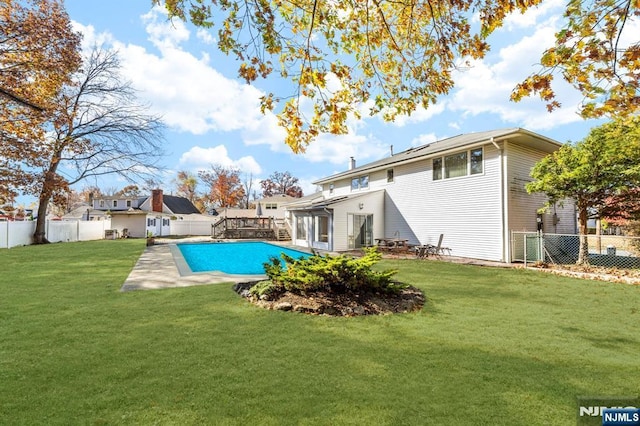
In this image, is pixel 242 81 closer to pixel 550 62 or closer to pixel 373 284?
pixel 550 62

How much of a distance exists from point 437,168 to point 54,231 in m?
28.1

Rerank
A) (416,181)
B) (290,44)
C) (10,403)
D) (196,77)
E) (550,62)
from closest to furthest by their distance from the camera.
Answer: (10,403) < (550,62) < (290,44) < (196,77) < (416,181)

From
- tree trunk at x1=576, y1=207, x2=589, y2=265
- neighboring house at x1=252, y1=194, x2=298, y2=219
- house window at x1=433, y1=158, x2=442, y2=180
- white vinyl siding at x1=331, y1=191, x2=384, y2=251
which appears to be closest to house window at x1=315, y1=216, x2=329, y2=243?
white vinyl siding at x1=331, y1=191, x2=384, y2=251

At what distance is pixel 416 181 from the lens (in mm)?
16500

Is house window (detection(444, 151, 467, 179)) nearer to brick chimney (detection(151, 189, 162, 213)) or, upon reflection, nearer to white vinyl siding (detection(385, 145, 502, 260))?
white vinyl siding (detection(385, 145, 502, 260))

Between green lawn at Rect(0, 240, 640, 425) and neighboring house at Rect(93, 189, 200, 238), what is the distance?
29937 mm

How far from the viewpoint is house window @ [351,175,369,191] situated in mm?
20580

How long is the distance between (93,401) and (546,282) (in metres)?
9.92

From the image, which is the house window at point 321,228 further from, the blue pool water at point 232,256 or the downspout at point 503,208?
the downspout at point 503,208

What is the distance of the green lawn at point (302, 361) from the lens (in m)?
2.59

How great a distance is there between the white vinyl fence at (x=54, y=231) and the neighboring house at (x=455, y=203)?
18098 mm

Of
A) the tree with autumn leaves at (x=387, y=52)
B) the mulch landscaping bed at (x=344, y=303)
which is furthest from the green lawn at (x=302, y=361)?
the tree with autumn leaves at (x=387, y=52)

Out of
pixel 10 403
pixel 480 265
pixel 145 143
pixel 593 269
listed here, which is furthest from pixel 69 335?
pixel 145 143

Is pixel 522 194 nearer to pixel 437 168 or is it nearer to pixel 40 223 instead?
pixel 437 168
